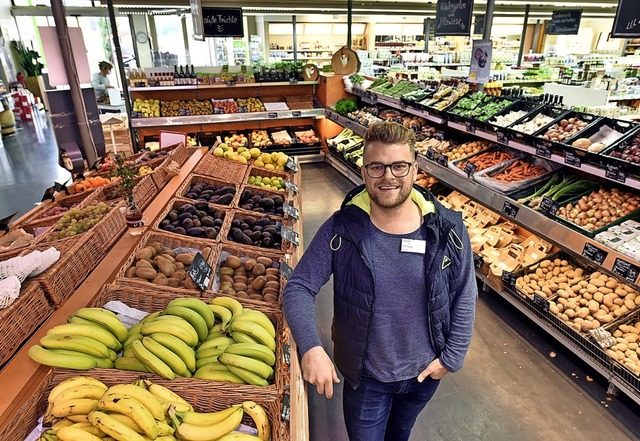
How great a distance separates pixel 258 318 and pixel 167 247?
101cm

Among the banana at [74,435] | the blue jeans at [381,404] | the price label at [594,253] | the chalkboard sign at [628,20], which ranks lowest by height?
the blue jeans at [381,404]

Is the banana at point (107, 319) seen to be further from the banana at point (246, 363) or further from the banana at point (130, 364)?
the banana at point (246, 363)

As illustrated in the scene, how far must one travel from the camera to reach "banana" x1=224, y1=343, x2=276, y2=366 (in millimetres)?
1658

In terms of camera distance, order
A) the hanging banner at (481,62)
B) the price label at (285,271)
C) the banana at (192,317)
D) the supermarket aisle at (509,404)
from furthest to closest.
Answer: the hanging banner at (481,62) → the supermarket aisle at (509,404) → the price label at (285,271) → the banana at (192,317)

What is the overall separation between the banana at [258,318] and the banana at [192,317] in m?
0.14

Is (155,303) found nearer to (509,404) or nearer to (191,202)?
(191,202)

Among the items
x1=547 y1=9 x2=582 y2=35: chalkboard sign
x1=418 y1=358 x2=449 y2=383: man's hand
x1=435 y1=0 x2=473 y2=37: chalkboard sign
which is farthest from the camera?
x1=547 y1=9 x2=582 y2=35: chalkboard sign

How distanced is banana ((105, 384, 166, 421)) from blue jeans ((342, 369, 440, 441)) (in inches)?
32.0

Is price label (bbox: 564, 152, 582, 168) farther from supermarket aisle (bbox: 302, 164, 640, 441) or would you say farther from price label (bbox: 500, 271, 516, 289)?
supermarket aisle (bbox: 302, 164, 640, 441)

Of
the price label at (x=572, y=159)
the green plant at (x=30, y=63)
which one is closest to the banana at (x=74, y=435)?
the price label at (x=572, y=159)

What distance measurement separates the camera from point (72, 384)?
56.9 inches

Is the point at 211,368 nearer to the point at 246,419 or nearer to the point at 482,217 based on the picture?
the point at 246,419

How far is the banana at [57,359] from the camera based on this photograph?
152 centimetres

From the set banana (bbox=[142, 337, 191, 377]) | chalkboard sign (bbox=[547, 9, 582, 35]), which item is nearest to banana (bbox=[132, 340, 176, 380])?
banana (bbox=[142, 337, 191, 377])
